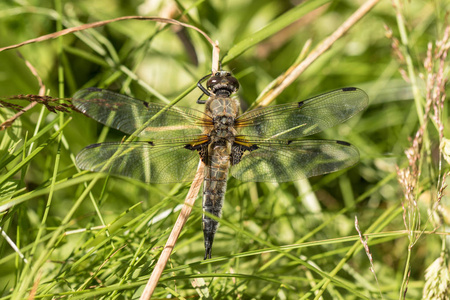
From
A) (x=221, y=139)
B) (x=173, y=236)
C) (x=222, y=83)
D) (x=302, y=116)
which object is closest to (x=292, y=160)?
(x=302, y=116)

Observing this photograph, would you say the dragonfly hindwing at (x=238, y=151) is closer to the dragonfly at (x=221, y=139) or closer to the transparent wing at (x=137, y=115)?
the dragonfly at (x=221, y=139)

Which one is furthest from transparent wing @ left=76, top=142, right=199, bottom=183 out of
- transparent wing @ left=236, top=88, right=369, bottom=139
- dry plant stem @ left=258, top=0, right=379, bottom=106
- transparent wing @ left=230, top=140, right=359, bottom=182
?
dry plant stem @ left=258, top=0, right=379, bottom=106

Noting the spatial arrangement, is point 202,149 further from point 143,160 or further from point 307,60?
point 307,60

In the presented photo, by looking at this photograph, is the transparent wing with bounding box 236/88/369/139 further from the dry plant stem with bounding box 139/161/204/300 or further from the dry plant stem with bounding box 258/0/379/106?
the dry plant stem with bounding box 139/161/204/300

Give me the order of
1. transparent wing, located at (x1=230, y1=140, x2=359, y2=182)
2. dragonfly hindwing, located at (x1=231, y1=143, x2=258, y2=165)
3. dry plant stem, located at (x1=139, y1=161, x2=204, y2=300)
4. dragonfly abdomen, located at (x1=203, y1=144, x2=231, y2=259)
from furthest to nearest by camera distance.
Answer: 1. dragonfly hindwing, located at (x1=231, y1=143, x2=258, y2=165)
2. transparent wing, located at (x1=230, y1=140, x2=359, y2=182)
3. dragonfly abdomen, located at (x1=203, y1=144, x2=231, y2=259)
4. dry plant stem, located at (x1=139, y1=161, x2=204, y2=300)

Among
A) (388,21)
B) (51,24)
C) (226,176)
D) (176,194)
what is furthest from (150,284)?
(388,21)

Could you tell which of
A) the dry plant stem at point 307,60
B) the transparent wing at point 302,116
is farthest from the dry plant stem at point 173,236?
the dry plant stem at point 307,60
